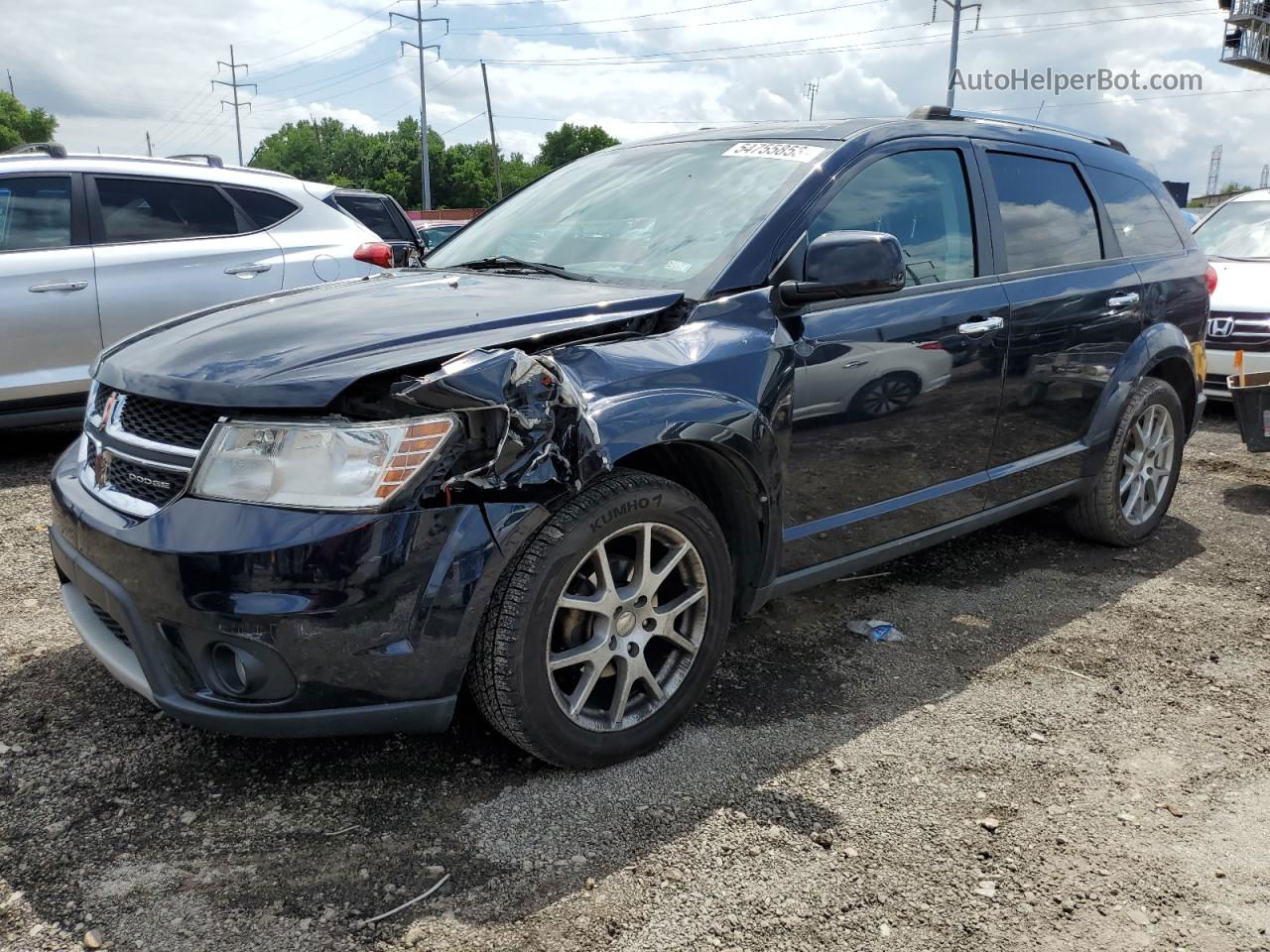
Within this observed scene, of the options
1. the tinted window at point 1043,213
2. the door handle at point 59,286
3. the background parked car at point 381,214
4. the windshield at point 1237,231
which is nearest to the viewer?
the tinted window at point 1043,213

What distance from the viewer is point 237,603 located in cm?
228

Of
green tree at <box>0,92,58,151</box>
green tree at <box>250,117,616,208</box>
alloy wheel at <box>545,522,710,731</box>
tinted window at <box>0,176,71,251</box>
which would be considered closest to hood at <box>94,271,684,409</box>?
alloy wheel at <box>545,522,710,731</box>

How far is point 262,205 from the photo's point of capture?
660cm

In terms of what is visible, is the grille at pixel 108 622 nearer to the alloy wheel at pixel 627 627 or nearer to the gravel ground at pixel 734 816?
the gravel ground at pixel 734 816

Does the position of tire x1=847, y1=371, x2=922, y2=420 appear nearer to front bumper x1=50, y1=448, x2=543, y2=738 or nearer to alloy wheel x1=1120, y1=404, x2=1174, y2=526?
front bumper x1=50, y1=448, x2=543, y2=738

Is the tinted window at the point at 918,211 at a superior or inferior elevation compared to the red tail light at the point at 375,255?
superior

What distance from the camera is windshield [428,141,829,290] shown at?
124 inches

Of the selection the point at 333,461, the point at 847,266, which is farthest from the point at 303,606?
the point at 847,266

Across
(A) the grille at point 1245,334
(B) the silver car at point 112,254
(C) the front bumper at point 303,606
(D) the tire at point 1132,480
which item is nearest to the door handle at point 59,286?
(B) the silver car at point 112,254

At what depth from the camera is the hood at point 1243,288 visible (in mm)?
7855

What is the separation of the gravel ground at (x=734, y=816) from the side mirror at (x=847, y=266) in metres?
1.29

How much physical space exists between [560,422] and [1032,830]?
1.58 m

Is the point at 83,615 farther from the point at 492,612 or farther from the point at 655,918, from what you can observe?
the point at 655,918

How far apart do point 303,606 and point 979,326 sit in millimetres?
2513
